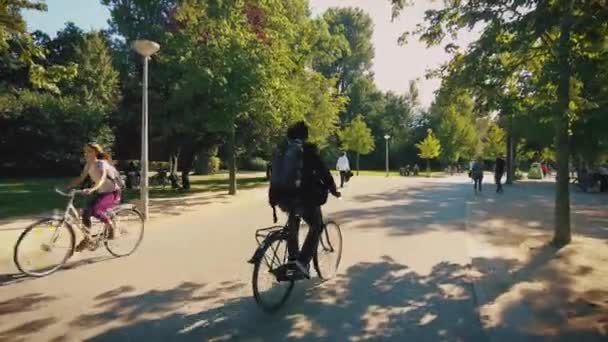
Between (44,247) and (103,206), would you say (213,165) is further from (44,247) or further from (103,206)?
(44,247)

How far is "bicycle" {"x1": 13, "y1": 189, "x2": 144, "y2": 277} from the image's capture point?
6770 mm

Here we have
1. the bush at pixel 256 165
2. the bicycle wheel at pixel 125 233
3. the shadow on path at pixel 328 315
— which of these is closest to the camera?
the shadow on path at pixel 328 315

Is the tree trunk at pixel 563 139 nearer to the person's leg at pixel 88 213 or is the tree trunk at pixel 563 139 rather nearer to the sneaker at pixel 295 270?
the sneaker at pixel 295 270

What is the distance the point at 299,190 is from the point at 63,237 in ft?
12.2

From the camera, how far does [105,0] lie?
25.2 meters

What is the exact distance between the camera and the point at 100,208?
25.5ft

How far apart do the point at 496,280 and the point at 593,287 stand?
109 cm

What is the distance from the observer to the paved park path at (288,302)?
4746mm

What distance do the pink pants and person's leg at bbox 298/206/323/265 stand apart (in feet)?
11.6

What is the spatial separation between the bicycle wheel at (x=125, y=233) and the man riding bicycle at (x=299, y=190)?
11.4 feet

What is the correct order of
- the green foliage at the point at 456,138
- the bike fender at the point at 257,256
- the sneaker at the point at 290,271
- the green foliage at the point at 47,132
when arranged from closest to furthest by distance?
the bike fender at the point at 257,256 → the sneaker at the point at 290,271 → the green foliage at the point at 47,132 → the green foliage at the point at 456,138

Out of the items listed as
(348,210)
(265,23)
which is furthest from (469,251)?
(265,23)

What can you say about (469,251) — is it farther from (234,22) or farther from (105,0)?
(105,0)

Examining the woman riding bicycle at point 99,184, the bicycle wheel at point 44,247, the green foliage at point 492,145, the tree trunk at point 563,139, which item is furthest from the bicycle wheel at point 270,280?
the green foliage at point 492,145
